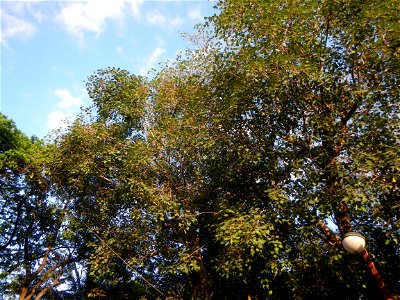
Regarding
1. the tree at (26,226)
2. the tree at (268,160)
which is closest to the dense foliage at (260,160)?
the tree at (268,160)

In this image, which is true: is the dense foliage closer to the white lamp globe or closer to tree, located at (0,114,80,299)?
the white lamp globe

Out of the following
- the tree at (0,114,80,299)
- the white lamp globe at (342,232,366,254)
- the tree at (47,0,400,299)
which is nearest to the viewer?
the white lamp globe at (342,232,366,254)

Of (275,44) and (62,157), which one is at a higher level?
(62,157)

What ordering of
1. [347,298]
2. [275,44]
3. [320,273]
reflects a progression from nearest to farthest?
[275,44], [320,273], [347,298]

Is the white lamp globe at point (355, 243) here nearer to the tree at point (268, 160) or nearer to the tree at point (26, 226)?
the tree at point (268, 160)

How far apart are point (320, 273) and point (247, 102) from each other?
6.35 m

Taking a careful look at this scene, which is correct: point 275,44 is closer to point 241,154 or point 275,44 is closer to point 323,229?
point 241,154

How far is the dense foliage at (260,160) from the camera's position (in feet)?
29.8

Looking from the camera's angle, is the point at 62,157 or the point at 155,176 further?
the point at 62,157

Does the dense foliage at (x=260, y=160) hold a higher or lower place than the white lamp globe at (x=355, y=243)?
higher

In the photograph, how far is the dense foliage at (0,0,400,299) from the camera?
9070mm

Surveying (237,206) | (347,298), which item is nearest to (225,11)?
(237,206)

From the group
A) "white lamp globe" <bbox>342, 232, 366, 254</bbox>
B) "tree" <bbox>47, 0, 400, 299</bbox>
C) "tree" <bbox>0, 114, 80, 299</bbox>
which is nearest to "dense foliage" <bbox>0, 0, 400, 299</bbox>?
"tree" <bbox>47, 0, 400, 299</bbox>

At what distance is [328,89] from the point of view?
8906mm
